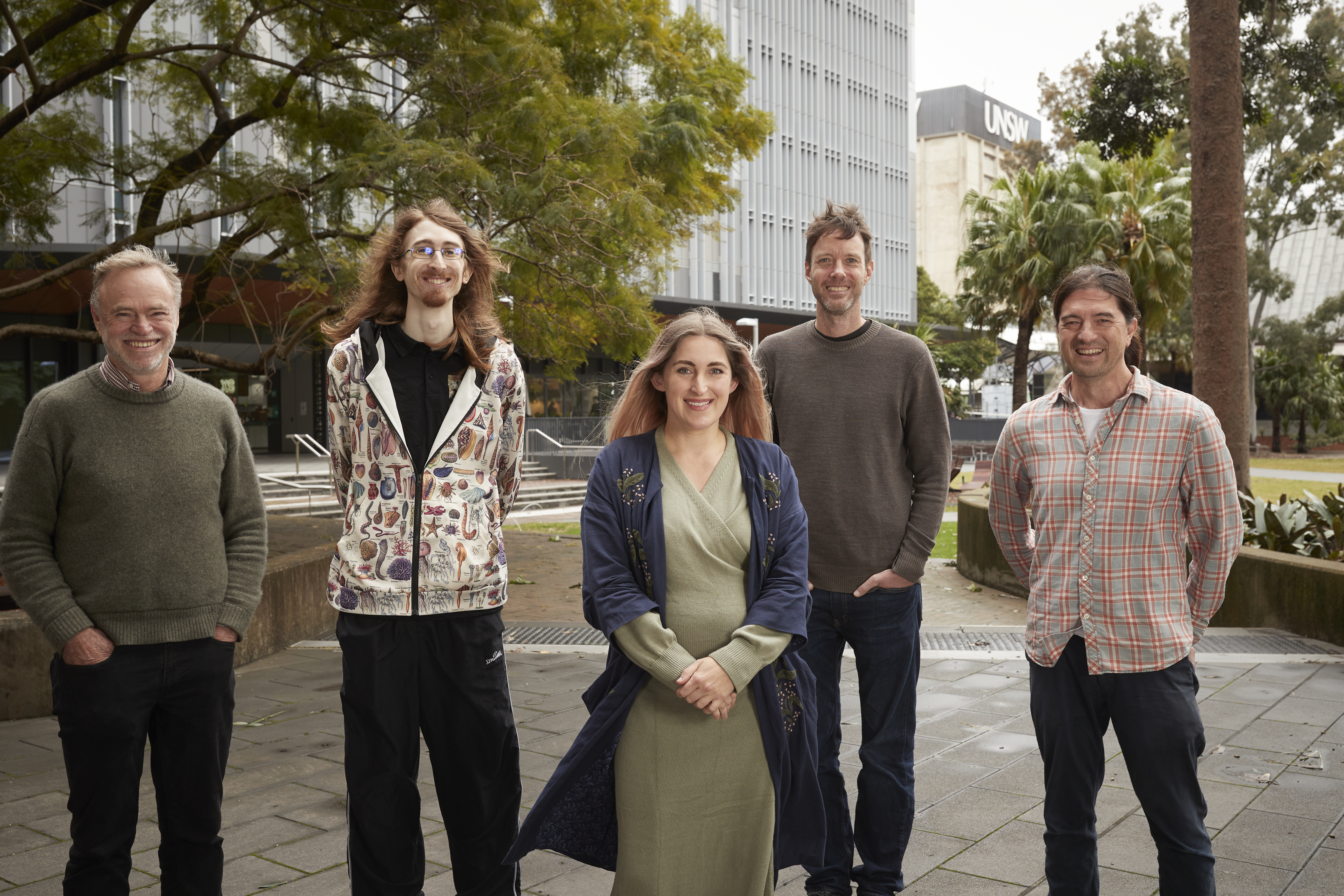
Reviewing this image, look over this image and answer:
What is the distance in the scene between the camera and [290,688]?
6.38 m

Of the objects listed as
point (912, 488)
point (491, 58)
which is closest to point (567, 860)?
point (912, 488)

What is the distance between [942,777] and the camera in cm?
464

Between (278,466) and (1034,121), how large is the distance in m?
99.2

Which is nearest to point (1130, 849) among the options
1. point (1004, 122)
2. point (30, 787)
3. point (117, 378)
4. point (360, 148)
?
point (117, 378)

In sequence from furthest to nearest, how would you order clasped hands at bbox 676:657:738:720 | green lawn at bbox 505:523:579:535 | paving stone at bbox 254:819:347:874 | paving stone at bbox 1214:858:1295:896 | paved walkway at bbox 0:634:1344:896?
green lawn at bbox 505:523:579:535, paving stone at bbox 254:819:347:874, paved walkway at bbox 0:634:1344:896, paving stone at bbox 1214:858:1295:896, clasped hands at bbox 676:657:738:720

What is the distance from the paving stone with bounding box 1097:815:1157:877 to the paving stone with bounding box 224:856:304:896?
277 cm

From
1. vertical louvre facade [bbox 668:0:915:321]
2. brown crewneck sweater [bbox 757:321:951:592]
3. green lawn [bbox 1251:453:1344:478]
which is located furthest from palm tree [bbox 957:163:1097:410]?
brown crewneck sweater [bbox 757:321:951:592]

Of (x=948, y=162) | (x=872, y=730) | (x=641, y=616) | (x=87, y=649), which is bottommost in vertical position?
(x=872, y=730)

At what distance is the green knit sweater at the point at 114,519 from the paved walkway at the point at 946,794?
1203 mm

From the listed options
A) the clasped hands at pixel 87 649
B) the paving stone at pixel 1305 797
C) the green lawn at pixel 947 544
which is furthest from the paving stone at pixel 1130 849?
the green lawn at pixel 947 544

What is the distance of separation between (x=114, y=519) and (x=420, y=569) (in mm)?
832

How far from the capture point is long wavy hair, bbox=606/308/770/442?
9.22ft

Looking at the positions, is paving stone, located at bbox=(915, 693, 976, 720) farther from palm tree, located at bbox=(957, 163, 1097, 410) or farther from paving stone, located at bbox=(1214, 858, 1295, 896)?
palm tree, located at bbox=(957, 163, 1097, 410)

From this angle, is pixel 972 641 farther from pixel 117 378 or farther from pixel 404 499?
pixel 117 378
